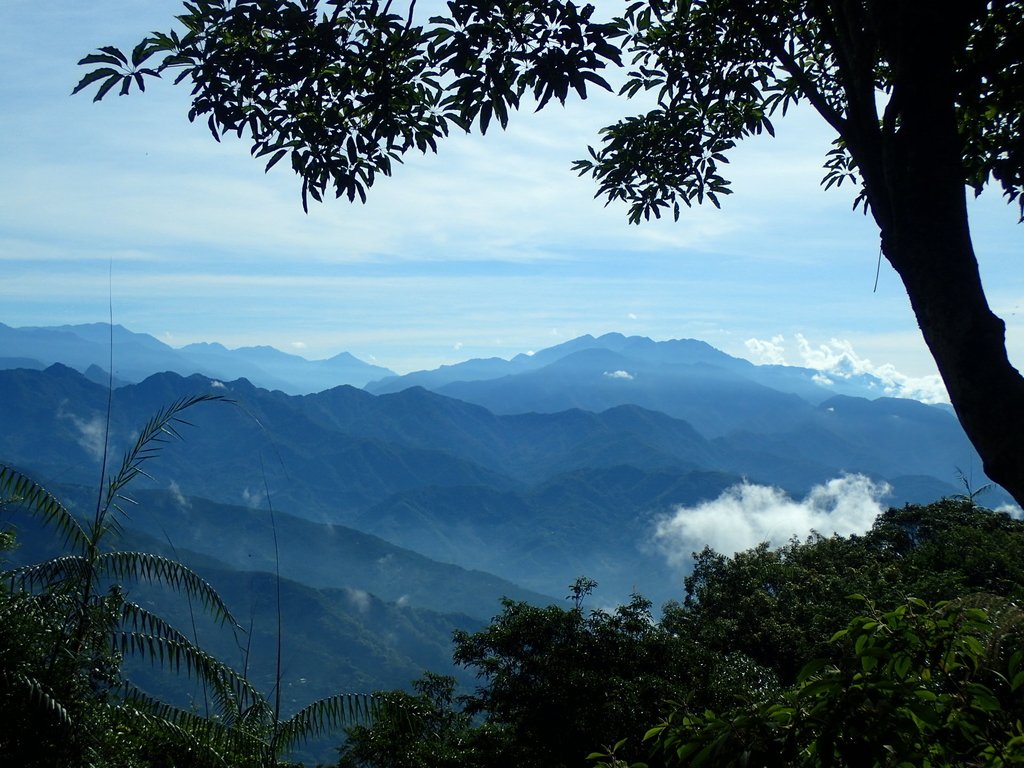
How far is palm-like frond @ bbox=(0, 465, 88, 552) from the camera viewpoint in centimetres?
760

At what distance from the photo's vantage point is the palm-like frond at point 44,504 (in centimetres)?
760

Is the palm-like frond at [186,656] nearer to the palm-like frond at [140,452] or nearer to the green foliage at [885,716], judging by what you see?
the palm-like frond at [140,452]

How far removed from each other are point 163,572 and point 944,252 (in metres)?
7.72

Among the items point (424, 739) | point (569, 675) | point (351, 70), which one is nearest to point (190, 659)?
point (351, 70)

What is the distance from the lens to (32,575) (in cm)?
820

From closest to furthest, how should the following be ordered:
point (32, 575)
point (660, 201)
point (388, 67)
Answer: point (388, 67) → point (660, 201) → point (32, 575)

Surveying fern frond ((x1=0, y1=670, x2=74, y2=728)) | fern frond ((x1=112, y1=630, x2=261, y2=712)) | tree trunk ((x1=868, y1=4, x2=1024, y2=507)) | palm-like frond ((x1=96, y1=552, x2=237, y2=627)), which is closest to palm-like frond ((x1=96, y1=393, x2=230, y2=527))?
palm-like frond ((x1=96, y1=552, x2=237, y2=627))

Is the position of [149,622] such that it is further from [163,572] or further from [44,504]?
[44,504]

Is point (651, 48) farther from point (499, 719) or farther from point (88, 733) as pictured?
point (499, 719)

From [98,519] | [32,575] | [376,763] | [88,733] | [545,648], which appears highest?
[98,519]

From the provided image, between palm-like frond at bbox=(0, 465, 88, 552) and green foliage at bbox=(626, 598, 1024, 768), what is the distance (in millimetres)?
6770

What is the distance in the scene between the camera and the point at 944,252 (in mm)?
3363

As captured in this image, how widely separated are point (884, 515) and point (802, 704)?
38.1 metres

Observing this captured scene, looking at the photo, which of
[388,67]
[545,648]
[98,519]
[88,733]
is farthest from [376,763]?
[388,67]
